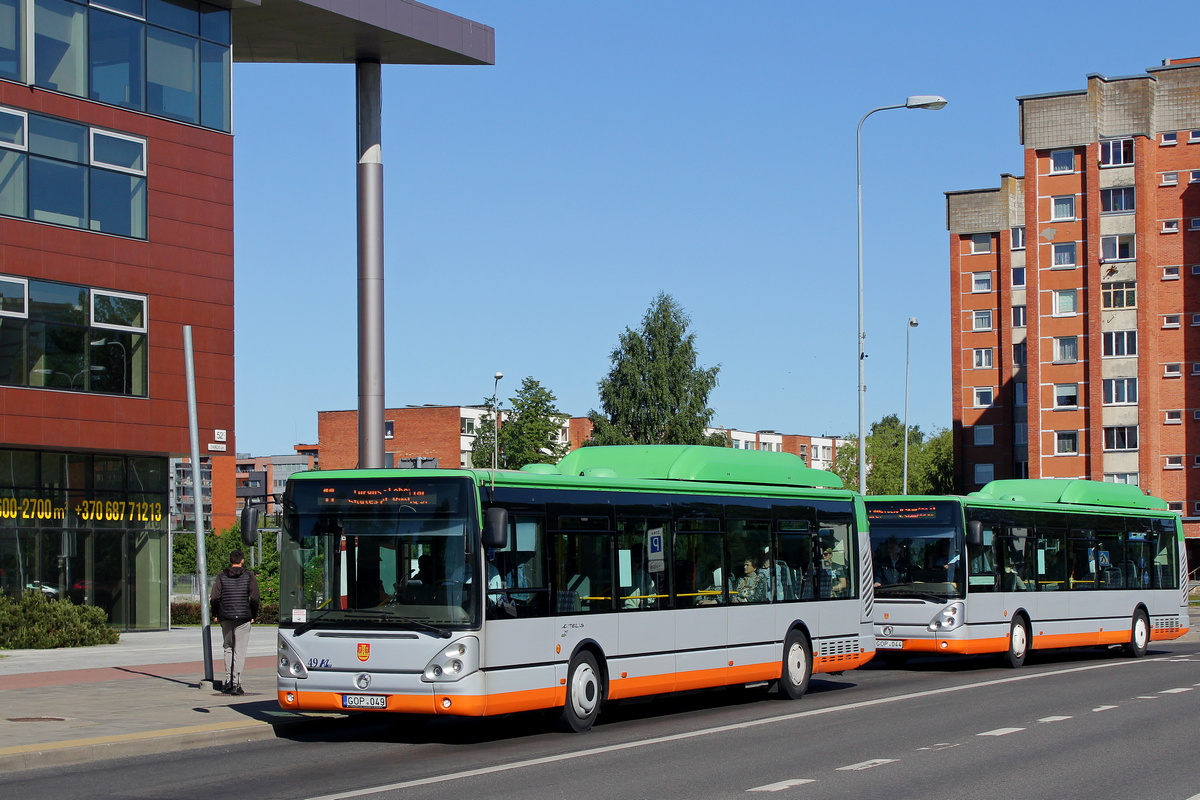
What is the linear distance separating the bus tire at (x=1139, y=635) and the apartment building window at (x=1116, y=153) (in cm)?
4965

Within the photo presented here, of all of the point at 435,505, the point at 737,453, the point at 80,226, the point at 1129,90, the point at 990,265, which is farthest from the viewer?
the point at 990,265

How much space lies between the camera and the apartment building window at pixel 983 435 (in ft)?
287

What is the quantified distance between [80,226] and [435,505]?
1894 cm

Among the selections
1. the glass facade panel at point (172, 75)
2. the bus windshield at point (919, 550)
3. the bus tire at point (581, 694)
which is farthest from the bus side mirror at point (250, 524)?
the glass facade panel at point (172, 75)

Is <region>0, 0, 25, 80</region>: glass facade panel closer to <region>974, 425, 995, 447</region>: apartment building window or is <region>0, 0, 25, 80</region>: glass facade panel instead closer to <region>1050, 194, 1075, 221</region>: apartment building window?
<region>1050, 194, 1075, 221</region>: apartment building window

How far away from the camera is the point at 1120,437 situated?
72438mm

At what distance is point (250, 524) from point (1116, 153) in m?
66.8

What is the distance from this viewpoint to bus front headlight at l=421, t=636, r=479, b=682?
12.5 metres

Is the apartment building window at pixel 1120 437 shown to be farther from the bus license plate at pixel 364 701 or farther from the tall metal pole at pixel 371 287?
the bus license plate at pixel 364 701

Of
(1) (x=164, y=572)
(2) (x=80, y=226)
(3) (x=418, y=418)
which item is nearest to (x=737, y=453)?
(2) (x=80, y=226)

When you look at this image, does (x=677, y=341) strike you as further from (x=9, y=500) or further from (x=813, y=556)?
(x=813, y=556)

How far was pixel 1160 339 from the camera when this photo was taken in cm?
7225

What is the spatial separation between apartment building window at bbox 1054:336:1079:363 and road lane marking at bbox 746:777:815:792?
6786 cm

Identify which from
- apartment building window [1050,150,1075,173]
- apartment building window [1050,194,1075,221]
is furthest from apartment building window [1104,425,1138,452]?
apartment building window [1050,150,1075,173]
